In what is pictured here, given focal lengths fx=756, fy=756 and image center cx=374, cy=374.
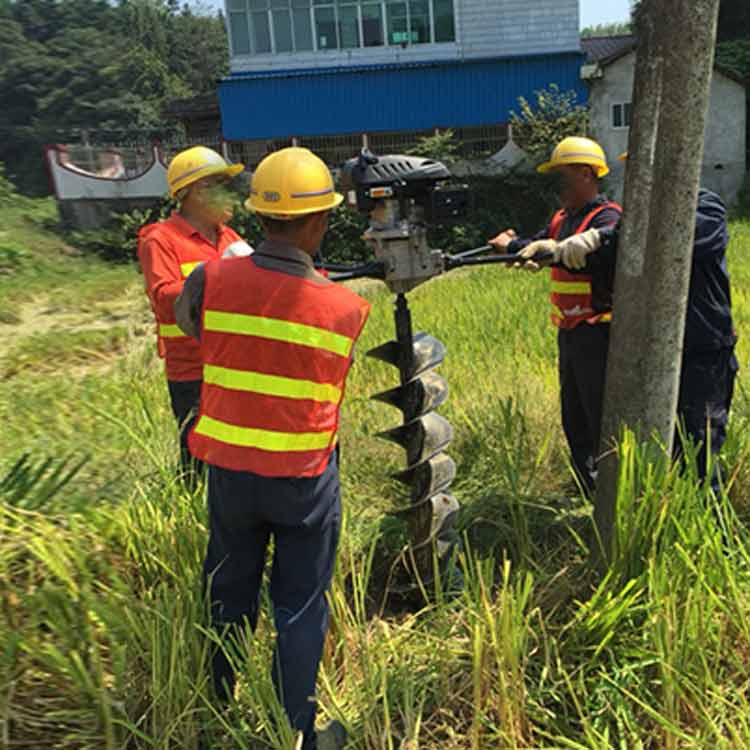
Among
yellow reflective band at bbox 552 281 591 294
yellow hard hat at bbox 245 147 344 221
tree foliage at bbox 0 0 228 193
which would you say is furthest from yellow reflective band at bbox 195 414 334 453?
tree foliage at bbox 0 0 228 193

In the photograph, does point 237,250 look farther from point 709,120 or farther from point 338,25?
point 338,25

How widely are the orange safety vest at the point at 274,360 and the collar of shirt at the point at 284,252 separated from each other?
59 mm

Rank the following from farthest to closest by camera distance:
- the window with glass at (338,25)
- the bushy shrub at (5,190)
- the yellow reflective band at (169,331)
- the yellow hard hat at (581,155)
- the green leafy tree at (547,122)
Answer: the window with glass at (338,25) < the green leafy tree at (547,122) < the bushy shrub at (5,190) < the yellow hard hat at (581,155) < the yellow reflective band at (169,331)

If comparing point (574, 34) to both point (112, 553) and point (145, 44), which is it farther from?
point (145, 44)

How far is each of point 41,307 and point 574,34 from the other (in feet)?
59.1

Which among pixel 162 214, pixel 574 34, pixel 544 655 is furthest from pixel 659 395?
pixel 574 34

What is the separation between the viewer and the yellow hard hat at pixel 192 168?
339cm

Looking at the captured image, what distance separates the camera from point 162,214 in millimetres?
18797

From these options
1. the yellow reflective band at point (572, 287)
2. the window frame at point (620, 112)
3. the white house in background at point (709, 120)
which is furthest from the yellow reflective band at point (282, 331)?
the window frame at point (620, 112)

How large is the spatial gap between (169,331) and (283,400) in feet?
4.63

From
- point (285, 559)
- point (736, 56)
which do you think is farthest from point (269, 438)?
point (736, 56)

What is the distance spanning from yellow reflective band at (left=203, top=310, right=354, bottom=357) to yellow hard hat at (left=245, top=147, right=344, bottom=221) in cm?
31

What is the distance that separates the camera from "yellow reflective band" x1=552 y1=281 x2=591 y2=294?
12.0ft

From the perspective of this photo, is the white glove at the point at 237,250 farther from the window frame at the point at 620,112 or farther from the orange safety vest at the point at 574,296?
the window frame at the point at 620,112
